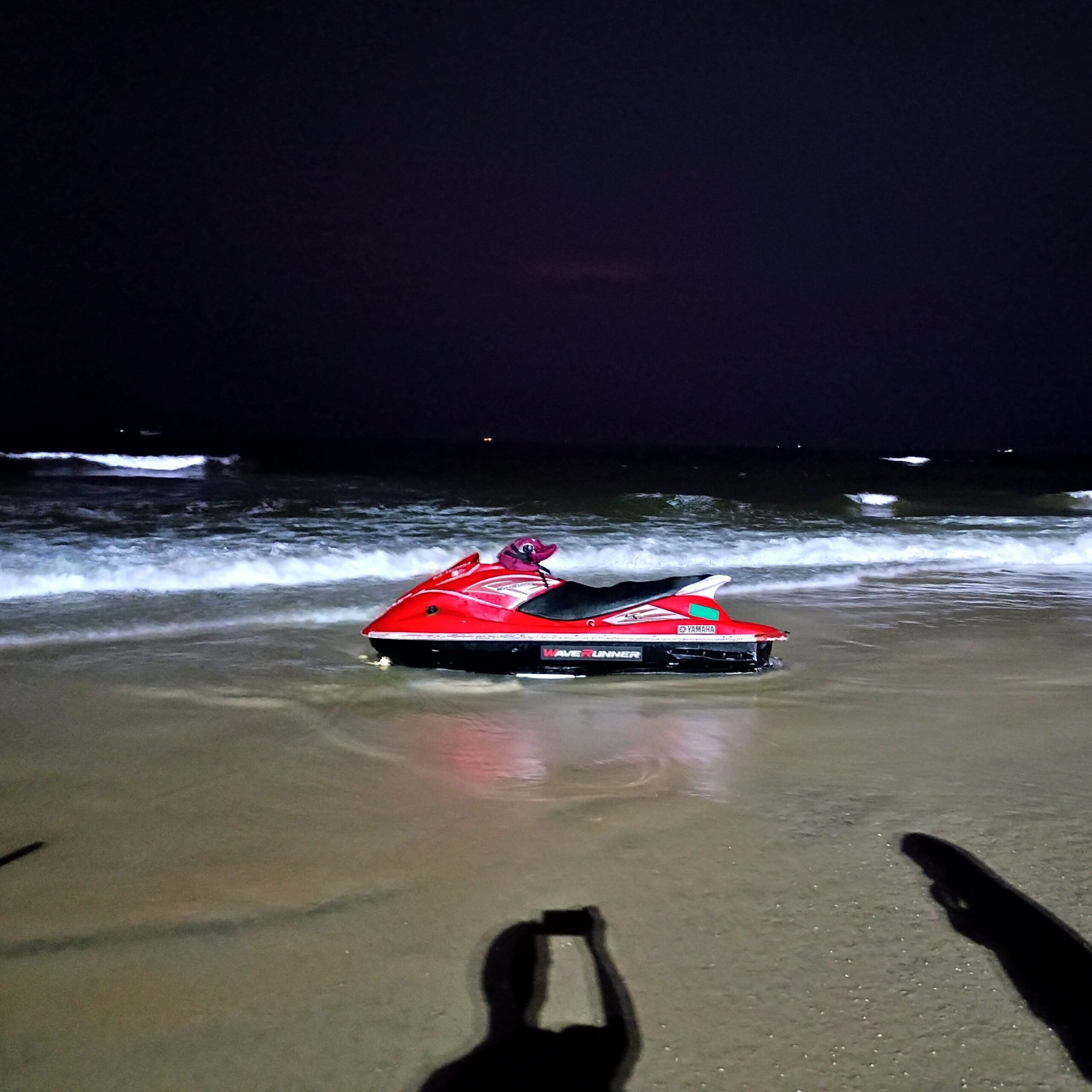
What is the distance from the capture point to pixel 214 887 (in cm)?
326

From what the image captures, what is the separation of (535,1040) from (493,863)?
1044 mm

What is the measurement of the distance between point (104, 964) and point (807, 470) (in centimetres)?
6352

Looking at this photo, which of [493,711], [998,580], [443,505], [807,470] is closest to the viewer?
[493,711]

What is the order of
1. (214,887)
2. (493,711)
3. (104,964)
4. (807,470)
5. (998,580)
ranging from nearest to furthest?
(104,964)
(214,887)
(493,711)
(998,580)
(807,470)

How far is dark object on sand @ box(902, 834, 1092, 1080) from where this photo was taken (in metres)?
2.54

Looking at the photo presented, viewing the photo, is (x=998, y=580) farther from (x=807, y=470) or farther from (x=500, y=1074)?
(x=807, y=470)

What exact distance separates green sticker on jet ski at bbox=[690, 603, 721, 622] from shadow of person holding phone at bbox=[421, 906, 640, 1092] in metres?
3.69

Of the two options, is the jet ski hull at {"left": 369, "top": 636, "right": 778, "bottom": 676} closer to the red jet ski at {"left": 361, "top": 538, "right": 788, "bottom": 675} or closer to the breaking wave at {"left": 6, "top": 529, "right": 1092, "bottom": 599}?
the red jet ski at {"left": 361, "top": 538, "right": 788, "bottom": 675}

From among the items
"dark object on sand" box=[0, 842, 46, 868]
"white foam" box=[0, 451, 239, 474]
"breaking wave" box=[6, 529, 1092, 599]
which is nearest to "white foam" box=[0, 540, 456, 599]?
"breaking wave" box=[6, 529, 1092, 599]

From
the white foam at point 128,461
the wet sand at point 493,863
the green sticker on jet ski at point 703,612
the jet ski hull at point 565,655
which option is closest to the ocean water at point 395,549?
the jet ski hull at point 565,655

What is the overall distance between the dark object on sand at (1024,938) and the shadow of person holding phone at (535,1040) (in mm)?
1208

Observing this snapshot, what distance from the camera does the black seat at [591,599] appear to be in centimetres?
637

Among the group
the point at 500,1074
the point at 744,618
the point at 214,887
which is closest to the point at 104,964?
the point at 214,887

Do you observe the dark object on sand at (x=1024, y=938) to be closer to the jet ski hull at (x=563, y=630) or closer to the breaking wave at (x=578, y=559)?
the jet ski hull at (x=563, y=630)
